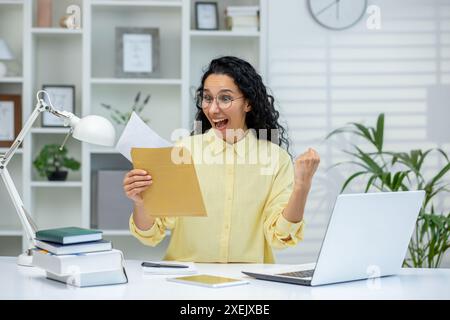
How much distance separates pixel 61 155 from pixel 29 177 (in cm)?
22

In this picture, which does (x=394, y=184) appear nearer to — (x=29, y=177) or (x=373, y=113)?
(x=373, y=113)

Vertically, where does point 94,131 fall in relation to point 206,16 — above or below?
below

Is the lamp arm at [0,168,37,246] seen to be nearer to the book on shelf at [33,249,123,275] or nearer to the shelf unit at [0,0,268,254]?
the book on shelf at [33,249,123,275]

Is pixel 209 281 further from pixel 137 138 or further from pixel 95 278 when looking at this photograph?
pixel 137 138

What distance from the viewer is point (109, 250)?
5.96 ft

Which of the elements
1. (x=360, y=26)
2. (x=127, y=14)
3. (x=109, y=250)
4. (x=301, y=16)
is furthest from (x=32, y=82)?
(x=109, y=250)

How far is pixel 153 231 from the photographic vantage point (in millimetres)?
2291

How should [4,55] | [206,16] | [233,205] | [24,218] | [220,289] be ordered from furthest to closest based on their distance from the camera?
[206,16]
[4,55]
[233,205]
[24,218]
[220,289]

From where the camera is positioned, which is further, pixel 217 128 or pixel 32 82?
pixel 32 82

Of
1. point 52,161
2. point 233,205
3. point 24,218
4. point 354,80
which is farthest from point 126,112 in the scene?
point 24,218

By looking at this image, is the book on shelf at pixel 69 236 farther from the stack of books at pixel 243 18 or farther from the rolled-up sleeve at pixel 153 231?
the stack of books at pixel 243 18

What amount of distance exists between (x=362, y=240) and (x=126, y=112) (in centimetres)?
240

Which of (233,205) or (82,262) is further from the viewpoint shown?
(233,205)

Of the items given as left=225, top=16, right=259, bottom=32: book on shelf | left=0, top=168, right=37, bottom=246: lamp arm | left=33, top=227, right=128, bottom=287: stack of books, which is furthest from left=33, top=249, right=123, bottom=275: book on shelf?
left=225, top=16, right=259, bottom=32: book on shelf
